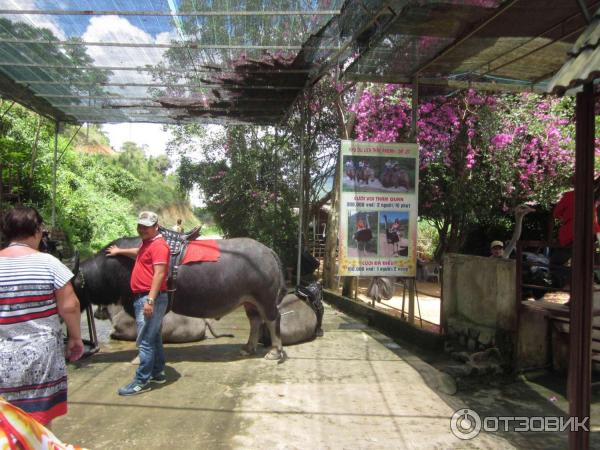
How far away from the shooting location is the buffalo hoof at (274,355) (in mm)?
5383

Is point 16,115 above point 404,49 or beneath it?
above

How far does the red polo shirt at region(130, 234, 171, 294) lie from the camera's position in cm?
424

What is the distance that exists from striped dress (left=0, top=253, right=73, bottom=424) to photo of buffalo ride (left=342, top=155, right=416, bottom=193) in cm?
416

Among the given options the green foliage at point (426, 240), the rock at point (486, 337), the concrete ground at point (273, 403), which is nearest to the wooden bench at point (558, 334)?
the rock at point (486, 337)

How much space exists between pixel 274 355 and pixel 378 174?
2579 millimetres

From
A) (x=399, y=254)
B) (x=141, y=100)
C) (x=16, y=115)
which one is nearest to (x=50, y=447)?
(x=399, y=254)

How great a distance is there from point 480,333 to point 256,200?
390 inches

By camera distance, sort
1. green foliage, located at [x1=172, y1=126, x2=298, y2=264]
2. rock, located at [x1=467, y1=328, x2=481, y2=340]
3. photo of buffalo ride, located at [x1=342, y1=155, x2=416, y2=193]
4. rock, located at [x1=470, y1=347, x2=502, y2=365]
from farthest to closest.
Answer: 1. green foliage, located at [x1=172, y1=126, x2=298, y2=264]
2. photo of buffalo ride, located at [x1=342, y1=155, x2=416, y2=193]
3. rock, located at [x1=467, y1=328, x2=481, y2=340]
4. rock, located at [x1=470, y1=347, x2=502, y2=365]

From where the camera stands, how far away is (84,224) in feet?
53.2

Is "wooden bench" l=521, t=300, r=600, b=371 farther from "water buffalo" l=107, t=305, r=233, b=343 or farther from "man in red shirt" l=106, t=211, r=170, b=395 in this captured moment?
"water buffalo" l=107, t=305, r=233, b=343

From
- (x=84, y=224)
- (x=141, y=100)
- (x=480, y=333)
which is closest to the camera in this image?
(x=480, y=333)

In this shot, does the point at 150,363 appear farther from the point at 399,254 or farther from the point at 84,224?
the point at 84,224

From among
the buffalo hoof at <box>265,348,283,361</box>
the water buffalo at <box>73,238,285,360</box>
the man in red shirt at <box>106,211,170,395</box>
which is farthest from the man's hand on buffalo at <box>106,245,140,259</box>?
the buffalo hoof at <box>265,348,283,361</box>

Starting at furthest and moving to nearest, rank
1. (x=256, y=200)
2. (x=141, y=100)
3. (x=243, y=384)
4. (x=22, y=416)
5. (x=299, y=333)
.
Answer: (x=256, y=200) → (x=141, y=100) → (x=299, y=333) → (x=243, y=384) → (x=22, y=416)
